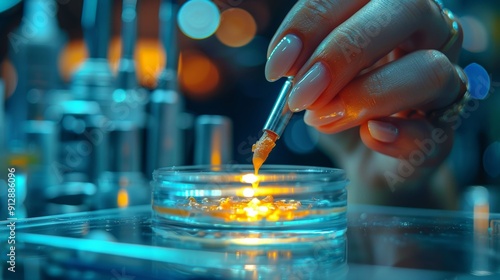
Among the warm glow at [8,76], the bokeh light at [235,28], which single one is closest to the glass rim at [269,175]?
the warm glow at [8,76]

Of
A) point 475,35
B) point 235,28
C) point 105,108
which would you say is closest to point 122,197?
point 105,108

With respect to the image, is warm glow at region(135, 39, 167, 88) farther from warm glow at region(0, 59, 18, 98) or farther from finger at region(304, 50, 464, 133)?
finger at region(304, 50, 464, 133)

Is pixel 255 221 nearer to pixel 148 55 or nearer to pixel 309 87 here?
pixel 309 87

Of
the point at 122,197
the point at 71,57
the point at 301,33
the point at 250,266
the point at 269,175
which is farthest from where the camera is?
the point at 71,57

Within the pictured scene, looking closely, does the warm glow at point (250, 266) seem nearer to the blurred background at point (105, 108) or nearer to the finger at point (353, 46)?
the finger at point (353, 46)

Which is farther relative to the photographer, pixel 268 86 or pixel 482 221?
pixel 268 86

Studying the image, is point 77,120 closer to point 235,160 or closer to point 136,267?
point 235,160

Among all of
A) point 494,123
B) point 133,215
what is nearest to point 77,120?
point 133,215
